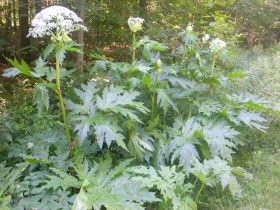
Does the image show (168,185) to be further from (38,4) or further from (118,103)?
(38,4)

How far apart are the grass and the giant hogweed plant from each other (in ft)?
0.61

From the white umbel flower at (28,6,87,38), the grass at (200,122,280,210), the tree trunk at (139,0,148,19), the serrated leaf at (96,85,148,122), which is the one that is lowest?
the grass at (200,122,280,210)

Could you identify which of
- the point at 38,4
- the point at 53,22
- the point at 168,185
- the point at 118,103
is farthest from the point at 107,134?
the point at 38,4

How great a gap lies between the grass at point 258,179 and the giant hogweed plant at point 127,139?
185mm

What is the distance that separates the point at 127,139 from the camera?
11.6 ft

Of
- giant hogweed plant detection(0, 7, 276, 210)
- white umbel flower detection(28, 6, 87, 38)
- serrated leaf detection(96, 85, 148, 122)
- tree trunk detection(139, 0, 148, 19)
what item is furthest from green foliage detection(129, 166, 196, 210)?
tree trunk detection(139, 0, 148, 19)

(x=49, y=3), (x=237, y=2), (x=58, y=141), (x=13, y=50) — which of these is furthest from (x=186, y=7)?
(x=58, y=141)

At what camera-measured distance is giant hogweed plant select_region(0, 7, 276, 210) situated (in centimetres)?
290

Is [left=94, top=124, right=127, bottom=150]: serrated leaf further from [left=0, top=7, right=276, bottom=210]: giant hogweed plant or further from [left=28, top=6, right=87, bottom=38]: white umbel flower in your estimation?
[left=28, top=6, right=87, bottom=38]: white umbel flower

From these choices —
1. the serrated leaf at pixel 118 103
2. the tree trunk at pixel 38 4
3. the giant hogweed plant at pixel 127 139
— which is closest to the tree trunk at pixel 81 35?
the tree trunk at pixel 38 4

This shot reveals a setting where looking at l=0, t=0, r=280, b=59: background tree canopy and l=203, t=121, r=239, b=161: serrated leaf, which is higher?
l=0, t=0, r=280, b=59: background tree canopy

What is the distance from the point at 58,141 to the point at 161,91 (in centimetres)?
124

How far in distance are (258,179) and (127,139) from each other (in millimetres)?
1767

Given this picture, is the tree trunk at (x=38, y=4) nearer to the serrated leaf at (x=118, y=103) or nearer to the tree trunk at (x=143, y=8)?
the tree trunk at (x=143, y=8)
